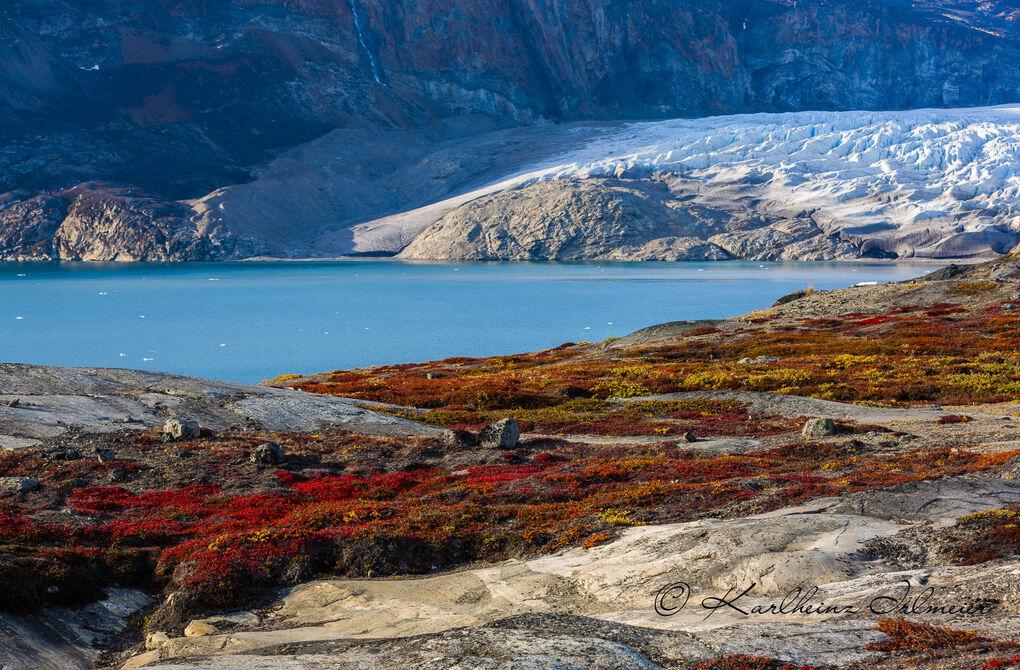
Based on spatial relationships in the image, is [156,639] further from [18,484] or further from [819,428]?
[819,428]

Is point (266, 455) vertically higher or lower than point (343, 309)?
higher

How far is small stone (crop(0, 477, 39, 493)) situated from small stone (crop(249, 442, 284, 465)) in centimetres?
587

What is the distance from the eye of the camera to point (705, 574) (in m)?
15.7

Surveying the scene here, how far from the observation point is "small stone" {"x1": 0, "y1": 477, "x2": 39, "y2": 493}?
22516mm

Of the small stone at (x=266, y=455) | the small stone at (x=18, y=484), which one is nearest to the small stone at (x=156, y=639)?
the small stone at (x=18, y=484)

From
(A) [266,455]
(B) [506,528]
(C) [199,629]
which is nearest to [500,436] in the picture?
(A) [266,455]

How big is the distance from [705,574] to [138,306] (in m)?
111

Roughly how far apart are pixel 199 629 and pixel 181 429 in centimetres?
1388

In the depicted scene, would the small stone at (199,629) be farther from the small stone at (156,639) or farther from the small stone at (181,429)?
the small stone at (181,429)

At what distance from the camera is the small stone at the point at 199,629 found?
15.8 m

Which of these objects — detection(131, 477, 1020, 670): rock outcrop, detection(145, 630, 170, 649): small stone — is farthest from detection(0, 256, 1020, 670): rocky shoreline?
detection(145, 630, 170, 649): small stone

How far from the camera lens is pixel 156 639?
1568 cm

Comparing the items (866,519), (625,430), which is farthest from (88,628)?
(625,430)

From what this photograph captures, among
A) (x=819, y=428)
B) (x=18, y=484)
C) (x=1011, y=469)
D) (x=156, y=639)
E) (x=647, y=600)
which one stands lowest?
(x=819, y=428)
